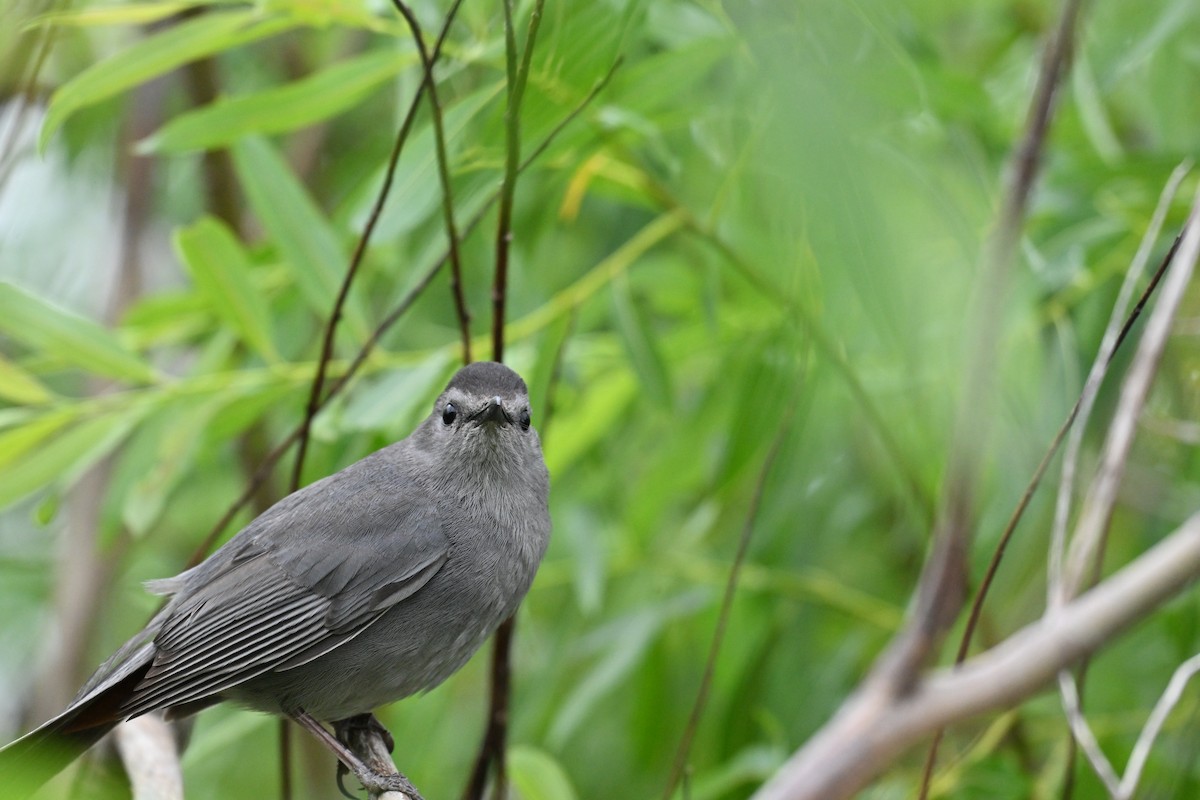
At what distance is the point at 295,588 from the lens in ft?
7.70

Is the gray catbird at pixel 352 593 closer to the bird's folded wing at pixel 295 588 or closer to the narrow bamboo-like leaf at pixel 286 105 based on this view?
the bird's folded wing at pixel 295 588

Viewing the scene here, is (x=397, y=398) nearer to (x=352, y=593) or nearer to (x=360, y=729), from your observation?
(x=352, y=593)

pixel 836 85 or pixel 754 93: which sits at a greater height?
pixel 754 93

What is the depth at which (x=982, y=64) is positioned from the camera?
3986 millimetres

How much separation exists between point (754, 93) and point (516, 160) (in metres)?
0.48

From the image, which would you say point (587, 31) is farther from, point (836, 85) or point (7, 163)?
point (7, 163)

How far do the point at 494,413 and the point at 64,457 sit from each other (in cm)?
101

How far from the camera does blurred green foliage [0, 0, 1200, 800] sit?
7.93 feet

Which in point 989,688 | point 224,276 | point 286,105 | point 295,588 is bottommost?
point 989,688

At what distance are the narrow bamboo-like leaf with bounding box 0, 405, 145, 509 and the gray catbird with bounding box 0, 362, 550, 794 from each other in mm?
382

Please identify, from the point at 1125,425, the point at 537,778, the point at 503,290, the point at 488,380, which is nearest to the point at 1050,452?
the point at 1125,425

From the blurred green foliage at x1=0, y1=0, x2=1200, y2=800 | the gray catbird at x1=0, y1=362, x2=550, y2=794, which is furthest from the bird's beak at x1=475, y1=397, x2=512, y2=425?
the blurred green foliage at x1=0, y1=0, x2=1200, y2=800

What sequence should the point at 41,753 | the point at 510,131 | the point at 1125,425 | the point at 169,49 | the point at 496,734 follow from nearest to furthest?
the point at 1125,425 < the point at 510,131 < the point at 41,753 < the point at 496,734 < the point at 169,49

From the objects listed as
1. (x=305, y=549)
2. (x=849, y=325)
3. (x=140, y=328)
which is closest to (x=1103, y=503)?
(x=849, y=325)
